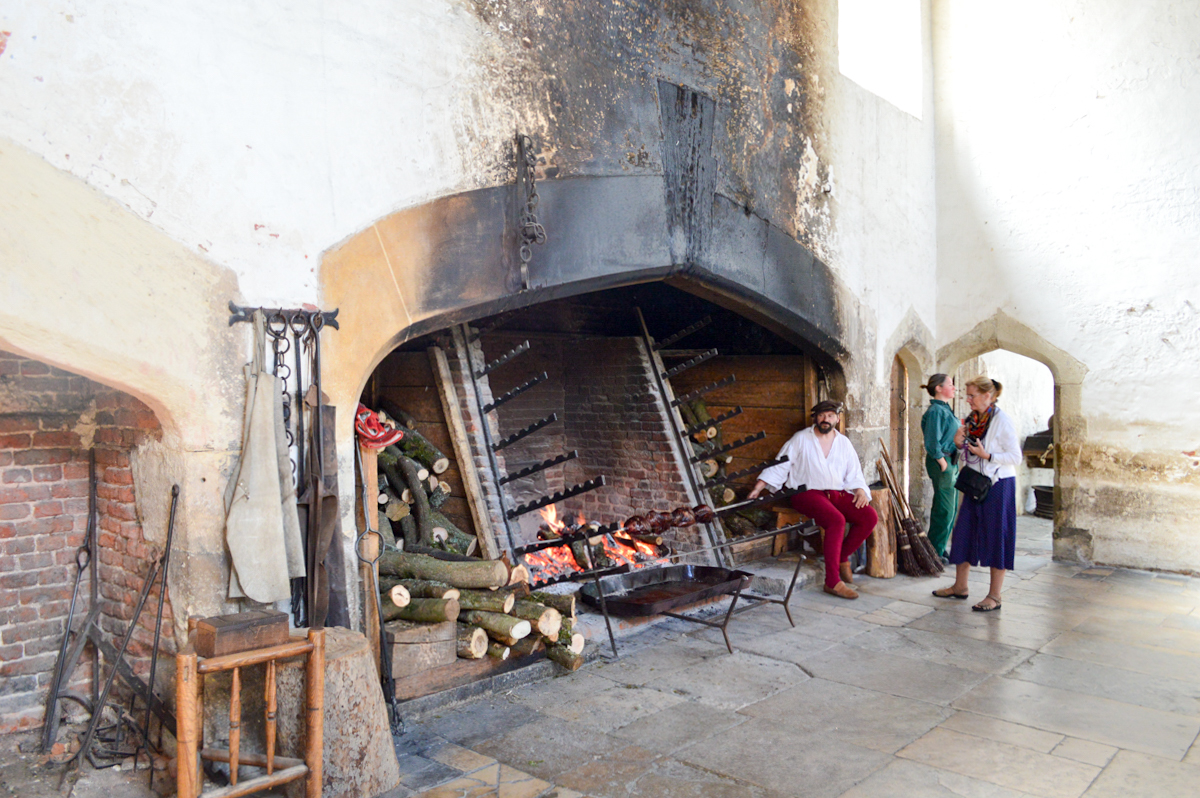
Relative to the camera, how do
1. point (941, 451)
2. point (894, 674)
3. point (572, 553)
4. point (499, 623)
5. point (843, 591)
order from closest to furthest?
point (499, 623), point (894, 674), point (572, 553), point (843, 591), point (941, 451)

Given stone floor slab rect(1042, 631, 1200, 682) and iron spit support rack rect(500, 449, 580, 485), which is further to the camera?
iron spit support rack rect(500, 449, 580, 485)

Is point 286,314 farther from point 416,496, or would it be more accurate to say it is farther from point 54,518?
point 416,496

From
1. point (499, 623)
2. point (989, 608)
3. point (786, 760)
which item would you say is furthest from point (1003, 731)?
point (499, 623)

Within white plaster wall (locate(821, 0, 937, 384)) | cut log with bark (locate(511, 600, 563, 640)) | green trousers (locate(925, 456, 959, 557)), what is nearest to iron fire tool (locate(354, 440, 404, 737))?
cut log with bark (locate(511, 600, 563, 640))

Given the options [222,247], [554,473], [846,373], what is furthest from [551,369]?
[222,247]

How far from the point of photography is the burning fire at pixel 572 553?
588 cm

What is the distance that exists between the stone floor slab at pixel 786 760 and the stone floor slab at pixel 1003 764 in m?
0.24

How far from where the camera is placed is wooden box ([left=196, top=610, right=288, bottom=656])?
2951 millimetres

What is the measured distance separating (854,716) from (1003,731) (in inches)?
25.6

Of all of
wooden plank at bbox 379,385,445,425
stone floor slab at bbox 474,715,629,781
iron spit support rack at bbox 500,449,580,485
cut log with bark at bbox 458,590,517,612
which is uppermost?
wooden plank at bbox 379,385,445,425

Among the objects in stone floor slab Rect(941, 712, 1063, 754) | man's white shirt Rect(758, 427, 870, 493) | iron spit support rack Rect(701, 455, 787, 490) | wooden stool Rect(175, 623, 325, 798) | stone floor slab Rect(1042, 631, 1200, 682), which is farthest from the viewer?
iron spit support rack Rect(701, 455, 787, 490)

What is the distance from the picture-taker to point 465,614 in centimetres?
440

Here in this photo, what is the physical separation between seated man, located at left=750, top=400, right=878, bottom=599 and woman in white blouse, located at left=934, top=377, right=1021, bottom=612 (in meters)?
0.75

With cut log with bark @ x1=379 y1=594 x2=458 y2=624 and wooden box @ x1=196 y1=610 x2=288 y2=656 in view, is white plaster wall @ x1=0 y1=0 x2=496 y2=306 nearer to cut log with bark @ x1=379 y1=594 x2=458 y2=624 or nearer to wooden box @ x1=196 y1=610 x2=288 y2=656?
wooden box @ x1=196 y1=610 x2=288 y2=656
